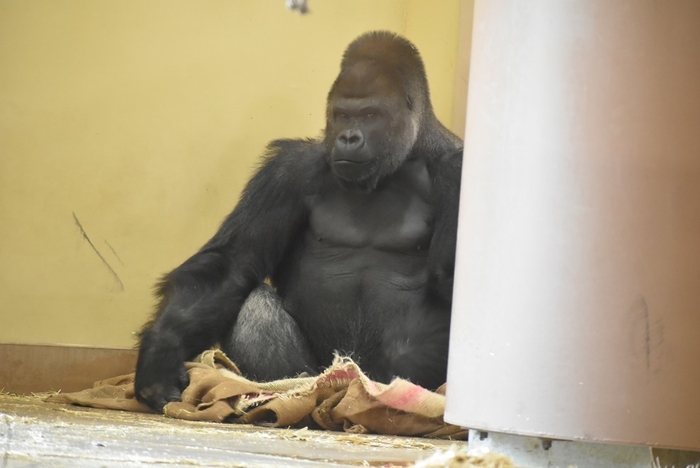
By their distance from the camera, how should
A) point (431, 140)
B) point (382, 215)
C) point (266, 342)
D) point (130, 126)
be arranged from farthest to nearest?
point (130, 126)
point (431, 140)
point (382, 215)
point (266, 342)

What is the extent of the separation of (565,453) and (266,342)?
6.03ft

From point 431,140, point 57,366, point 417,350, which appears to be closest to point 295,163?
point 431,140

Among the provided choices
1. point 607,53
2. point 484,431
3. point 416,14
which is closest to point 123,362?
point 416,14

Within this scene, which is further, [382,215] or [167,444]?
[382,215]

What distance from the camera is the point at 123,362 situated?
502 centimetres

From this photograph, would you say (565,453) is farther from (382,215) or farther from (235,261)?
(235,261)

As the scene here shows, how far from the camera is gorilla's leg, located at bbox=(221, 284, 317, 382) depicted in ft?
12.5

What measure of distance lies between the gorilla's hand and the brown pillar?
1.62 metres

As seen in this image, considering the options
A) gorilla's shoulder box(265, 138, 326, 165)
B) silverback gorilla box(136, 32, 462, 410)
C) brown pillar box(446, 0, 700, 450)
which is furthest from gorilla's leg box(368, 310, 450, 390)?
brown pillar box(446, 0, 700, 450)

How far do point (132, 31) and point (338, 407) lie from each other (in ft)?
8.86

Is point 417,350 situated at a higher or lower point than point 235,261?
lower

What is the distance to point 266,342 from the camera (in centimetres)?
382

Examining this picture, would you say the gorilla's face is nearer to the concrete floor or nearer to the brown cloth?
the brown cloth

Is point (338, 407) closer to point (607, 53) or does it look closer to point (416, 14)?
point (607, 53)
